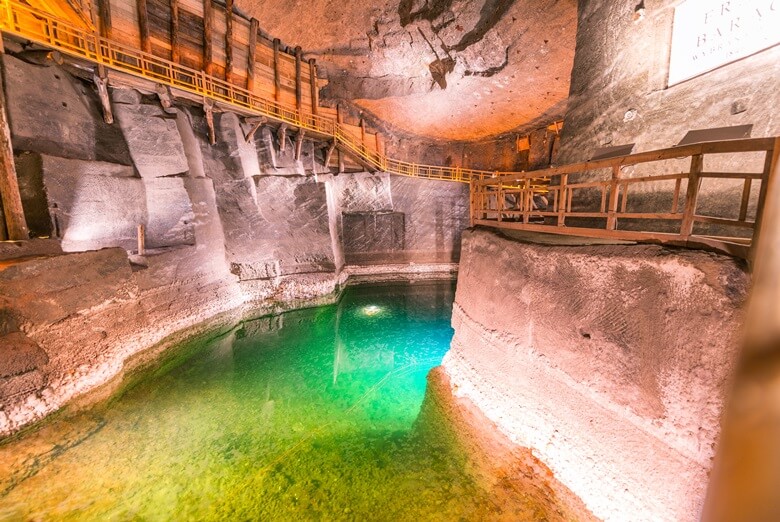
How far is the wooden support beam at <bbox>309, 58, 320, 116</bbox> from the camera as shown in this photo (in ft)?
48.7

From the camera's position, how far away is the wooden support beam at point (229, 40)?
38.5ft

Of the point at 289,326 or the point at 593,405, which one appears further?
the point at 289,326

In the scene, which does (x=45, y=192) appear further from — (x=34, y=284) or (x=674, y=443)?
(x=674, y=443)

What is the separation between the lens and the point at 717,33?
15.9 feet

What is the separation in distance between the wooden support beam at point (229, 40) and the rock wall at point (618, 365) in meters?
12.9

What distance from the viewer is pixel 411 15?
1140 centimetres

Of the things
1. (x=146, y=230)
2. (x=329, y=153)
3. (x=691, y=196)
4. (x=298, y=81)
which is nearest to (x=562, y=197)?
(x=691, y=196)

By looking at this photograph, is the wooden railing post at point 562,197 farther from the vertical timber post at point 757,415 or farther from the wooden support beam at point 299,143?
the wooden support beam at point 299,143

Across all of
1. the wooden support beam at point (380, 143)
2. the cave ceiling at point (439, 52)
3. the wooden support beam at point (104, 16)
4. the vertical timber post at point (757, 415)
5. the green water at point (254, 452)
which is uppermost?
the cave ceiling at point (439, 52)

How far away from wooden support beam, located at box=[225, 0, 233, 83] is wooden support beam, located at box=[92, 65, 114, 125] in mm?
4694

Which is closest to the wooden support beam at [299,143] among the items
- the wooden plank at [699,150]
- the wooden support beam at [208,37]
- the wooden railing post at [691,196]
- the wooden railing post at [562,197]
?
the wooden support beam at [208,37]

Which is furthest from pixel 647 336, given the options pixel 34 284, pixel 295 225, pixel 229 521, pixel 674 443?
pixel 295 225

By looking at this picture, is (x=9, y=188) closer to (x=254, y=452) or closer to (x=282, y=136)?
(x=254, y=452)

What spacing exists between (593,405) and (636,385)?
2.11 ft
